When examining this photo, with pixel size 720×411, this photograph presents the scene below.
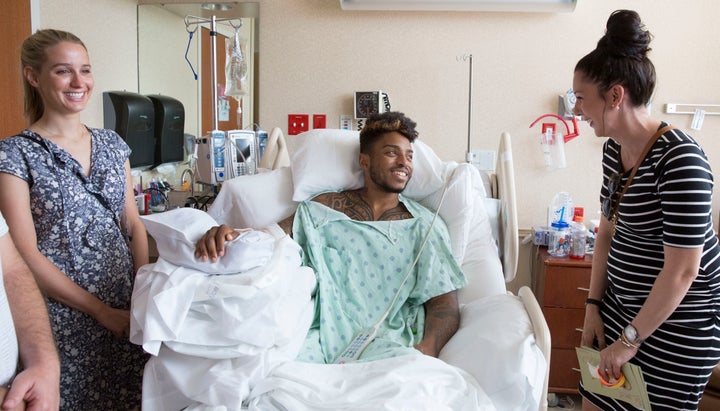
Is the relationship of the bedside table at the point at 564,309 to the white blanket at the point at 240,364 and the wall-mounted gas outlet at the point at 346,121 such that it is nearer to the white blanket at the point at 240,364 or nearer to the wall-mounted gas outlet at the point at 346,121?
the wall-mounted gas outlet at the point at 346,121

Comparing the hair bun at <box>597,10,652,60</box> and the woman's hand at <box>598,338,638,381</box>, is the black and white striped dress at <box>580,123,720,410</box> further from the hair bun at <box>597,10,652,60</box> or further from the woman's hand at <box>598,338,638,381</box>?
the hair bun at <box>597,10,652,60</box>

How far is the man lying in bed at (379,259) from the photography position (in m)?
1.77

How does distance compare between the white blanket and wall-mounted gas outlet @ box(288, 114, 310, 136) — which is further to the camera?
wall-mounted gas outlet @ box(288, 114, 310, 136)

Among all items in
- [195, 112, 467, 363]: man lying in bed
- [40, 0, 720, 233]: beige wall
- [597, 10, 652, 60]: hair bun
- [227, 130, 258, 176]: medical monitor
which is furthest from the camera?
[40, 0, 720, 233]: beige wall

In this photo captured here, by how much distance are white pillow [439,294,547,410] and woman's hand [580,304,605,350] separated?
0.61 feet

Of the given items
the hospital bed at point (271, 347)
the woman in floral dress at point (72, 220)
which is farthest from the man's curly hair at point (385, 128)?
the woman in floral dress at point (72, 220)

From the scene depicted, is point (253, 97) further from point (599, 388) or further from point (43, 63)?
point (599, 388)

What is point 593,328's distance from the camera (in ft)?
5.15

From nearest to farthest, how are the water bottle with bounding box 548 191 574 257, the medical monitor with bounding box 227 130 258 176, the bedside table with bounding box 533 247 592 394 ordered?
the medical monitor with bounding box 227 130 258 176
the bedside table with bounding box 533 247 592 394
the water bottle with bounding box 548 191 574 257

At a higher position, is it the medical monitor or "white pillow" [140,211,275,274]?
the medical monitor

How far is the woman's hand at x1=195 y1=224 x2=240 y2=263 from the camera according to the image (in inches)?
55.3

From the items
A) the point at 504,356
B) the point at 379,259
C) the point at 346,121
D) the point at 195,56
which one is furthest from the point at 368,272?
the point at 195,56

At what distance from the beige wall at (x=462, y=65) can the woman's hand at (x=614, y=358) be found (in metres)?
1.84

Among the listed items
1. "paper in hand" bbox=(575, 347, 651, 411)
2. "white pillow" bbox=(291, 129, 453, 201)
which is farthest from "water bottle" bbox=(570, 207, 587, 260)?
"paper in hand" bbox=(575, 347, 651, 411)
